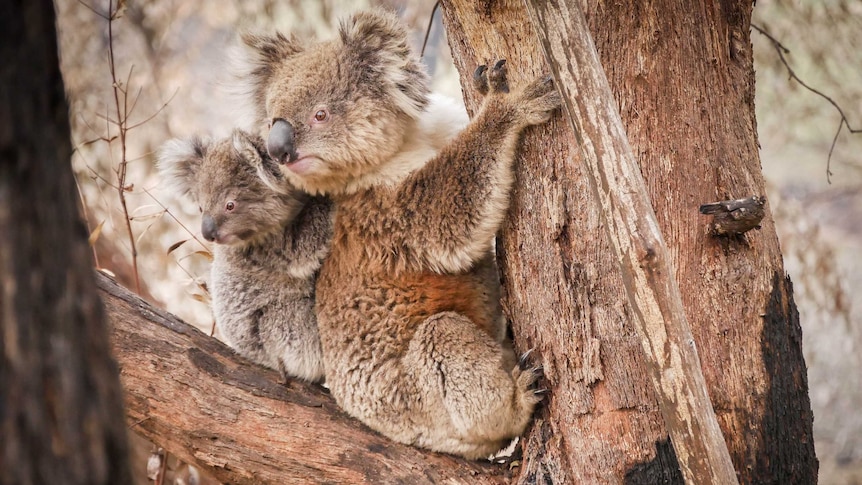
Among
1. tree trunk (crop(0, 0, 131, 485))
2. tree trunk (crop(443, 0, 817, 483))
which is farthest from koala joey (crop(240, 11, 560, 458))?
tree trunk (crop(0, 0, 131, 485))

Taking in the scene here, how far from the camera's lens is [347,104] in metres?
3.50

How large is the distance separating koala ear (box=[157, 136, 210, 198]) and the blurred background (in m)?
0.25

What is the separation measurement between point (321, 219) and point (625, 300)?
1.68m

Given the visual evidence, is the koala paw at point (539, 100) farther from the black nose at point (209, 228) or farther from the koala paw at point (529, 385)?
the black nose at point (209, 228)

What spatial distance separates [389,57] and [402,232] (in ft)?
2.79

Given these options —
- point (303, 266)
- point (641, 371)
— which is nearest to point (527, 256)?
point (641, 371)

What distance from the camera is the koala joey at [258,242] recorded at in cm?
372

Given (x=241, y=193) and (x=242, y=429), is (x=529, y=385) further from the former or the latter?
(x=241, y=193)

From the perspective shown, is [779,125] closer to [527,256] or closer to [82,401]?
[527,256]

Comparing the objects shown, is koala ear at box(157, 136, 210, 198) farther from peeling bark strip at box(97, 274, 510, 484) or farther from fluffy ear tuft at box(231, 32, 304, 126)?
peeling bark strip at box(97, 274, 510, 484)

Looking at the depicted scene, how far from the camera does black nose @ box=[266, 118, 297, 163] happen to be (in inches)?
130

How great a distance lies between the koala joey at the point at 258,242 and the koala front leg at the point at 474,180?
0.68 m

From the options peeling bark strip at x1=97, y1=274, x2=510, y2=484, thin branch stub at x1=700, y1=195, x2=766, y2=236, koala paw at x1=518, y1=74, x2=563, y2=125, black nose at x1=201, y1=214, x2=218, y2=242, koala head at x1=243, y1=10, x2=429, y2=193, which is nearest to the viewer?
thin branch stub at x1=700, y1=195, x2=766, y2=236

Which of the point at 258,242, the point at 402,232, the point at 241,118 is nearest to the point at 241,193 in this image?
the point at 258,242
